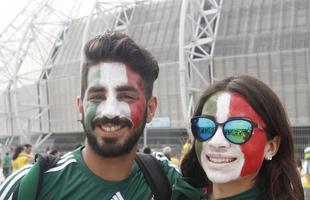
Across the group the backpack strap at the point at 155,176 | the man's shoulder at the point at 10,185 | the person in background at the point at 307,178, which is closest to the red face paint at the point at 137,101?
the backpack strap at the point at 155,176

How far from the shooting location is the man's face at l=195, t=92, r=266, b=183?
8.96 ft

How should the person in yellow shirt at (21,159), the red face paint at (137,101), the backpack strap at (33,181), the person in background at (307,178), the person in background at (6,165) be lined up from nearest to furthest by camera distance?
the backpack strap at (33,181) → the red face paint at (137,101) → the person in background at (307,178) → the person in yellow shirt at (21,159) → the person in background at (6,165)

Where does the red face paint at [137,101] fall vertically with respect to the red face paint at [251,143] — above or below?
above

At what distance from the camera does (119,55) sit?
2979 millimetres

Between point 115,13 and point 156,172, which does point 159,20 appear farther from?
point 156,172

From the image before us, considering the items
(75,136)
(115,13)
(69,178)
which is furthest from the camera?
(75,136)

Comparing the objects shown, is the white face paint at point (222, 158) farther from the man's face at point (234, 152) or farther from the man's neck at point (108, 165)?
the man's neck at point (108, 165)

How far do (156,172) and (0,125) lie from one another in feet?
129

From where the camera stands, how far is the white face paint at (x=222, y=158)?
2729mm

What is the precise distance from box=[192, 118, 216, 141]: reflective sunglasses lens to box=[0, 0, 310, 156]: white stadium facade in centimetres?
1833

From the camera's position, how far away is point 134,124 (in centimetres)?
294

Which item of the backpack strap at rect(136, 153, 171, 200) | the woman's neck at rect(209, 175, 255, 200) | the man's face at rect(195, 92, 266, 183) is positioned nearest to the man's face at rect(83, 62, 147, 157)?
the backpack strap at rect(136, 153, 171, 200)

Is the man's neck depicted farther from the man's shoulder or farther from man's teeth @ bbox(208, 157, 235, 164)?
man's teeth @ bbox(208, 157, 235, 164)

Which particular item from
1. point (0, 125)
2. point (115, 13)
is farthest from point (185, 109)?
point (0, 125)
